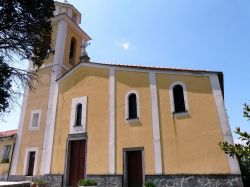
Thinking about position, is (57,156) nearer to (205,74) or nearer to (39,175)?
(39,175)

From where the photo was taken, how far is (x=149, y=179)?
41.2 ft

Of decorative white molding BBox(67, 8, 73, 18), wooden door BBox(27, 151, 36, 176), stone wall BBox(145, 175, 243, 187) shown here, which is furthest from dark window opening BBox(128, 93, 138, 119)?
decorative white molding BBox(67, 8, 73, 18)

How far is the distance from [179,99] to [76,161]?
7.70m

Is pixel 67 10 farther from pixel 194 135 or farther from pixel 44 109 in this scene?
pixel 194 135

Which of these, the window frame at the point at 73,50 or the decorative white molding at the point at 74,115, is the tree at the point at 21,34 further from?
the window frame at the point at 73,50

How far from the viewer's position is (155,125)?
13.4 meters

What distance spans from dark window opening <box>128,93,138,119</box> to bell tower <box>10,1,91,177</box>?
6.06m

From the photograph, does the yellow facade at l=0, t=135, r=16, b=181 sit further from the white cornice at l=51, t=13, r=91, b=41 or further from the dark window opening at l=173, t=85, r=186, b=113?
the dark window opening at l=173, t=85, r=186, b=113

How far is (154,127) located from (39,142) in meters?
8.85

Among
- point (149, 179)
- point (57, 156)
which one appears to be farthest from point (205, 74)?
point (57, 156)

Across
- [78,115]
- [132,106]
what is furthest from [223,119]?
[78,115]

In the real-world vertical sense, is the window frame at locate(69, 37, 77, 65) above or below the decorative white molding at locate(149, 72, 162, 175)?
above

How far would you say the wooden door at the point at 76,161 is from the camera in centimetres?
1494

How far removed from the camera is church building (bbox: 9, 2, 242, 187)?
12047 mm
